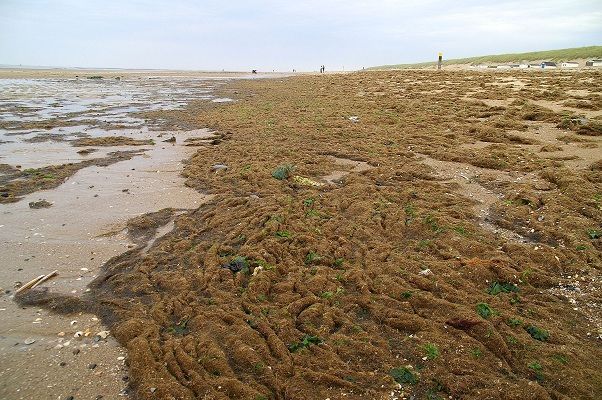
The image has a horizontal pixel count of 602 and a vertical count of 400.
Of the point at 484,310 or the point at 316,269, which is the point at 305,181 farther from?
the point at 484,310

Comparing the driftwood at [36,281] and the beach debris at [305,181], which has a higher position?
the beach debris at [305,181]

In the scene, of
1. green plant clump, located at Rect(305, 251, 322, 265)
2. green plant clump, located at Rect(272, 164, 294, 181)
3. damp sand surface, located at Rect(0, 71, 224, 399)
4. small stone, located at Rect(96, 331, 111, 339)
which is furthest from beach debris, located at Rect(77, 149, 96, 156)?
green plant clump, located at Rect(305, 251, 322, 265)

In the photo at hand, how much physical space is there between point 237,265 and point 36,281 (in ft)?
8.37

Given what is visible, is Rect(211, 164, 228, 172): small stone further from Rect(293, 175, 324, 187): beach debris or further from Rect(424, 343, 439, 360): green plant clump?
Rect(424, 343, 439, 360): green plant clump

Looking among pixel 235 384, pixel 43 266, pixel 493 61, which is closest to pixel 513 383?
pixel 235 384

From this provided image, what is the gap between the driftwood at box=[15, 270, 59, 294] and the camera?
4.62 metres

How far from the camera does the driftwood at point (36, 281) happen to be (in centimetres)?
462

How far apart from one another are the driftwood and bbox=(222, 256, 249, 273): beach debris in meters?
2.24

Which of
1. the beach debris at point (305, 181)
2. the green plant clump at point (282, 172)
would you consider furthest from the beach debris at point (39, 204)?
the beach debris at point (305, 181)

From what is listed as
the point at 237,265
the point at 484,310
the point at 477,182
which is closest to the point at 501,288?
the point at 484,310

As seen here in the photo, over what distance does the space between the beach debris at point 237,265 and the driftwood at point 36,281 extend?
224 cm

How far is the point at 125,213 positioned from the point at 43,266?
1918 millimetres

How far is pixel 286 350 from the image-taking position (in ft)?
11.5

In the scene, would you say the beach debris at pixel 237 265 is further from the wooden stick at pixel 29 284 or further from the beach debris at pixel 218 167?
the beach debris at pixel 218 167
